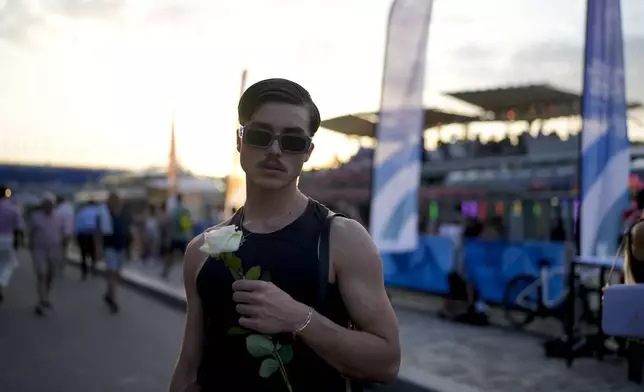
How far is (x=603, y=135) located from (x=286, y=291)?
6.93 m

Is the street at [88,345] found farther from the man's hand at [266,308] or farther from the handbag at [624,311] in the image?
the man's hand at [266,308]

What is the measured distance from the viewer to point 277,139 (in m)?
1.77

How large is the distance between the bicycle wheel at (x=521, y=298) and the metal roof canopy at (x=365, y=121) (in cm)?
300

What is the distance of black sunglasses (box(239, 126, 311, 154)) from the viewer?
5.82 ft

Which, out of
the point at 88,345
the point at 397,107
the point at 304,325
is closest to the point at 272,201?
the point at 304,325

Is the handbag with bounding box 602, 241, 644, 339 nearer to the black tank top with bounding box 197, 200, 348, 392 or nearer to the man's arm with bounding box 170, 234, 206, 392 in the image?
the black tank top with bounding box 197, 200, 348, 392

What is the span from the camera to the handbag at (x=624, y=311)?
11.5 feet

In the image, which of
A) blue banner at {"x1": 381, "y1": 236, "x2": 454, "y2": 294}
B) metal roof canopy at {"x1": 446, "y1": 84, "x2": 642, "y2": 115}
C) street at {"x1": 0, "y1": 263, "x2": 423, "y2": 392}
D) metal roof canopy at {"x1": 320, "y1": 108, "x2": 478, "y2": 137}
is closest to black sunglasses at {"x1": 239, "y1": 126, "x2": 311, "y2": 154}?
street at {"x1": 0, "y1": 263, "x2": 423, "y2": 392}

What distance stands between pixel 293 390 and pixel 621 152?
7143mm

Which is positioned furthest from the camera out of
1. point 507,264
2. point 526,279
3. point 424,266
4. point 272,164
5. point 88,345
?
point 424,266

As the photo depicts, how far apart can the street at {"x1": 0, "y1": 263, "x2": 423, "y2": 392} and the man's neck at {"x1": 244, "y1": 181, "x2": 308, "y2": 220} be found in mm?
4243

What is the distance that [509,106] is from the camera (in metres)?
24.5

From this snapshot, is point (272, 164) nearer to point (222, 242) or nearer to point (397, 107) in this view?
point (222, 242)

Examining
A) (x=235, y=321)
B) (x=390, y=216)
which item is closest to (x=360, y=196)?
(x=390, y=216)
